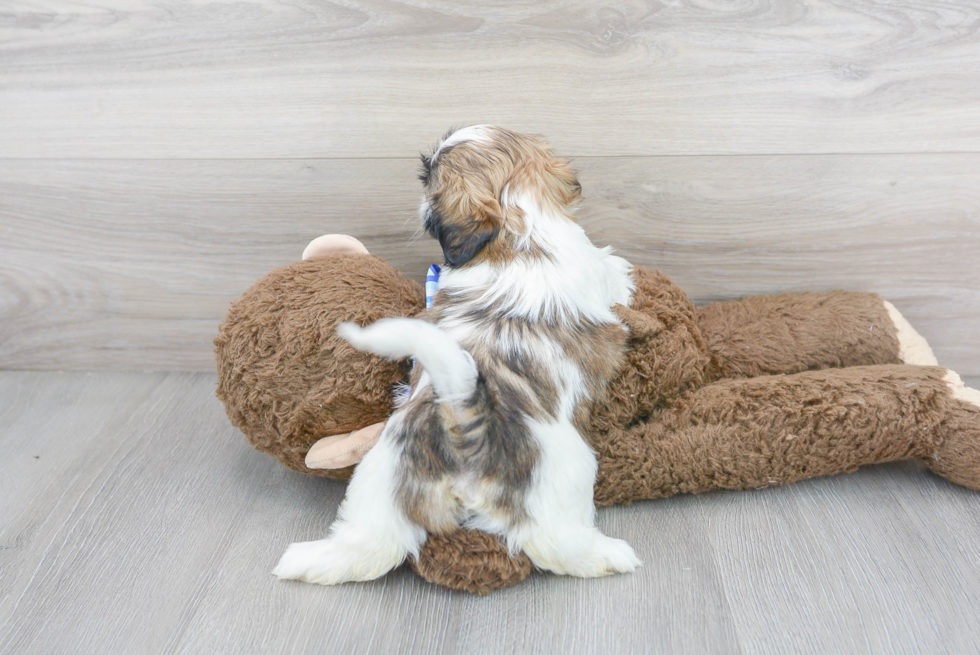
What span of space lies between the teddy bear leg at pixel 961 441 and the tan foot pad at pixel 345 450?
3.78ft

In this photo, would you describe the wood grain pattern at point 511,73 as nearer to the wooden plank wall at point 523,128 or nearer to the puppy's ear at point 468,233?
the wooden plank wall at point 523,128

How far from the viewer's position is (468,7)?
1.61 meters

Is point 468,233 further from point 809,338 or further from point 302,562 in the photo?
point 809,338

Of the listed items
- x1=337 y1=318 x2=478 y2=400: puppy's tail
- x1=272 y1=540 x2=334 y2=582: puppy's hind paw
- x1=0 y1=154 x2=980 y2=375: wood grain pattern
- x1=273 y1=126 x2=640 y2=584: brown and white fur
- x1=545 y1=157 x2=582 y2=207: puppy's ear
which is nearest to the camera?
x1=337 y1=318 x2=478 y2=400: puppy's tail

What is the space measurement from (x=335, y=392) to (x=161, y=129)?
858mm

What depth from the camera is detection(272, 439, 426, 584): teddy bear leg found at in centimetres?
124

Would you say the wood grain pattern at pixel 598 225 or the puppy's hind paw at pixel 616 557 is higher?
the wood grain pattern at pixel 598 225

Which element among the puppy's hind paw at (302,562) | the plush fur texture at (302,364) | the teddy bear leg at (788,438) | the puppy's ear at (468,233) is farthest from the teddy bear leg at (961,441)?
the puppy's hind paw at (302,562)

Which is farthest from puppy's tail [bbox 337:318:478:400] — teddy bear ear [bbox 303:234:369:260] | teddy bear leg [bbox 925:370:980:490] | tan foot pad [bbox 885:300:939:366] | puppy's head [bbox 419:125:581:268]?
tan foot pad [bbox 885:300:939:366]

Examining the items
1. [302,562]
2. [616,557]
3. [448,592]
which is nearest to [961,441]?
[616,557]

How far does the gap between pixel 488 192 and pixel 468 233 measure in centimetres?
9

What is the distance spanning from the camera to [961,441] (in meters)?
1.47

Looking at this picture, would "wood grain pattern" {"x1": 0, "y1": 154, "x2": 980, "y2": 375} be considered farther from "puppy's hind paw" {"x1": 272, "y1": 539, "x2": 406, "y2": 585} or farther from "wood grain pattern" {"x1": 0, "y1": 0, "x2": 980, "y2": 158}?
"puppy's hind paw" {"x1": 272, "y1": 539, "x2": 406, "y2": 585}

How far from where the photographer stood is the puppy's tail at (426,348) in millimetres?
1024
